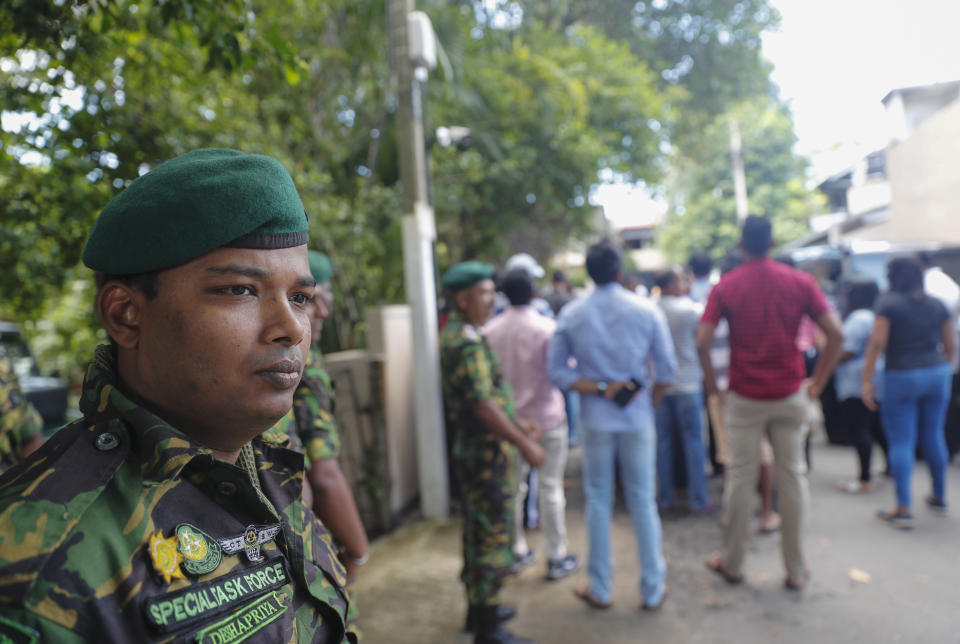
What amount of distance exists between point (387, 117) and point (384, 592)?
5.85m

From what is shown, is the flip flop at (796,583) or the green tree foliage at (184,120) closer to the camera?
the green tree foliage at (184,120)

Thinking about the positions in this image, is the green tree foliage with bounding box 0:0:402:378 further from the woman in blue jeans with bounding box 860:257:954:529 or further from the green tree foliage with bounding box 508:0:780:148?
the green tree foliage with bounding box 508:0:780:148

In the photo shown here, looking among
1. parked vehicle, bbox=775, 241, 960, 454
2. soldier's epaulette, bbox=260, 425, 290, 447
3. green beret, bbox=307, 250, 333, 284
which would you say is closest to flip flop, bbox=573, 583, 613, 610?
green beret, bbox=307, 250, 333, 284

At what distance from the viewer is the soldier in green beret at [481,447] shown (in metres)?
3.31

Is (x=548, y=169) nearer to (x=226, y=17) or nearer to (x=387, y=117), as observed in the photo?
(x=387, y=117)

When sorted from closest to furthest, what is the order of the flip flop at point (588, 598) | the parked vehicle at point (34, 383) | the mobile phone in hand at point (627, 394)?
1. the mobile phone in hand at point (627, 394)
2. the flip flop at point (588, 598)
3. the parked vehicle at point (34, 383)

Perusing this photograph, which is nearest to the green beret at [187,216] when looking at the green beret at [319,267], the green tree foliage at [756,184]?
the green beret at [319,267]

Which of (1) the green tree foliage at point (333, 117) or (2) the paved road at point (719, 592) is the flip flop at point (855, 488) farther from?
(1) the green tree foliage at point (333, 117)

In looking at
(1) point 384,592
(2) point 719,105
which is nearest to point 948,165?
(2) point 719,105

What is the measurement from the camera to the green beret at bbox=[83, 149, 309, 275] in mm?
935

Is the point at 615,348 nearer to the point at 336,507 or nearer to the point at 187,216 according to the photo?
the point at 336,507

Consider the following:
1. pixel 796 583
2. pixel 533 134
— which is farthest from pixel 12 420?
pixel 533 134

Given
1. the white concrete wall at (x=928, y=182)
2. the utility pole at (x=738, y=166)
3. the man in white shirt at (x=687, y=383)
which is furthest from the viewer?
the utility pole at (x=738, y=166)

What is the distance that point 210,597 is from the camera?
0.90m
